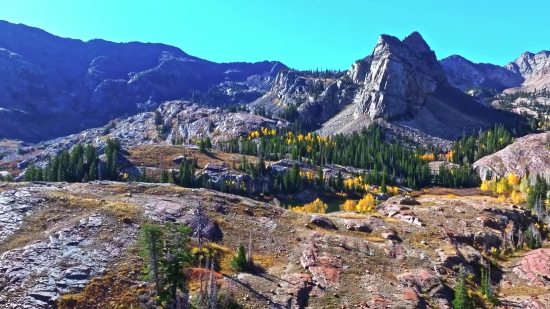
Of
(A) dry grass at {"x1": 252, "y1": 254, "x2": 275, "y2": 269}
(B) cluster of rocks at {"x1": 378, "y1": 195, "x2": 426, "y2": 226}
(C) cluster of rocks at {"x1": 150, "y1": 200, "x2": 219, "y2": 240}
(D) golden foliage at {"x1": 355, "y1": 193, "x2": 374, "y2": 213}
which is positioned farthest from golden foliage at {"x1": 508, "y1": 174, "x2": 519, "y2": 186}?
(C) cluster of rocks at {"x1": 150, "y1": 200, "x2": 219, "y2": 240}

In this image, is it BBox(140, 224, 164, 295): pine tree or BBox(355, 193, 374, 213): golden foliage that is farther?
BBox(355, 193, 374, 213): golden foliage

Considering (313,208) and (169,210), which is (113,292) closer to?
(169,210)

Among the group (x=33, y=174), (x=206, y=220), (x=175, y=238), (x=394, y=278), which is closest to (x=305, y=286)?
(x=394, y=278)

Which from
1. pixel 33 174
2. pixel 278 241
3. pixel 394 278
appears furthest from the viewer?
pixel 33 174

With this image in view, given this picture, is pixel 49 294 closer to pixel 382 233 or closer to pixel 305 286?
pixel 305 286

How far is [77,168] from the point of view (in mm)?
163250

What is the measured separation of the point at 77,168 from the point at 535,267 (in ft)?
491

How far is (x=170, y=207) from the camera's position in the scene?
79.8 metres

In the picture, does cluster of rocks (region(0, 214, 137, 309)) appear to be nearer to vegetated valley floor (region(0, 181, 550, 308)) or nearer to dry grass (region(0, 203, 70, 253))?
vegetated valley floor (region(0, 181, 550, 308))

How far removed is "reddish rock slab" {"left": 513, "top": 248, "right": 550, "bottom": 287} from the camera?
7256 centimetres

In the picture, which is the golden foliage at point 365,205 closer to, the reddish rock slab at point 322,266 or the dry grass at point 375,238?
the dry grass at point 375,238

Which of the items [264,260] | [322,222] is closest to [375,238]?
[322,222]

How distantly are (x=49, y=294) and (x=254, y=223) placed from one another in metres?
37.9

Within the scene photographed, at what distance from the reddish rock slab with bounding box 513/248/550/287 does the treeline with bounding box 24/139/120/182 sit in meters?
131
